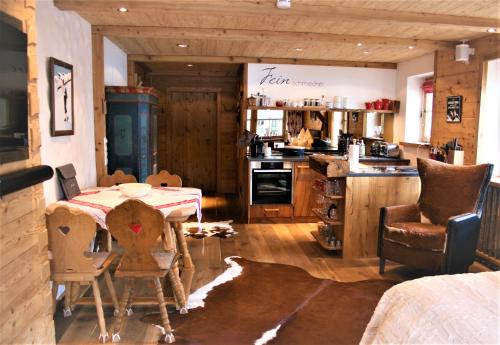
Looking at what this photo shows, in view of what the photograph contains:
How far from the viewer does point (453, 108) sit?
5.10 meters

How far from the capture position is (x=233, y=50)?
227 inches

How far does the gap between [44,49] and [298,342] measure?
271 cm

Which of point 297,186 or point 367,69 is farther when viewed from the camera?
point 367,69

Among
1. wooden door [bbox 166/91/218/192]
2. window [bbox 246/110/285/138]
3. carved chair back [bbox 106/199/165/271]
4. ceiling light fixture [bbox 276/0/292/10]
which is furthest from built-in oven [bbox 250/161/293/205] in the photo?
carved chair back [bbox 106/199/165/271]

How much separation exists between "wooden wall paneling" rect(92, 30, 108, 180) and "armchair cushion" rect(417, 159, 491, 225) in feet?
10.5

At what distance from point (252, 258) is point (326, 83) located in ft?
10.6

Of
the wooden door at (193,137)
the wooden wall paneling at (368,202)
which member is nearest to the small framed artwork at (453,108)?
the wooden wall paneling at (368,202)

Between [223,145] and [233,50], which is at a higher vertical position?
[233,50]

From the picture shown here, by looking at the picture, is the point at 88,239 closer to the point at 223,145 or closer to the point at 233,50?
the point at 233,50

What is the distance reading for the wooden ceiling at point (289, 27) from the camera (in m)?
3.53

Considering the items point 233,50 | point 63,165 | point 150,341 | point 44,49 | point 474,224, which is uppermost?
point 233,50

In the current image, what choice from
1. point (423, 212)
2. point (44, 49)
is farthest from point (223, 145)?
point (44, 49)

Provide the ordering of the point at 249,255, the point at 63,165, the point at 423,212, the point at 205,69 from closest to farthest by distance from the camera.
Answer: the point at 63,165 < the point at 423,212 < the point at 249,255 < the point at 205,69

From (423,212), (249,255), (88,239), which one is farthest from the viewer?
(249,255)
